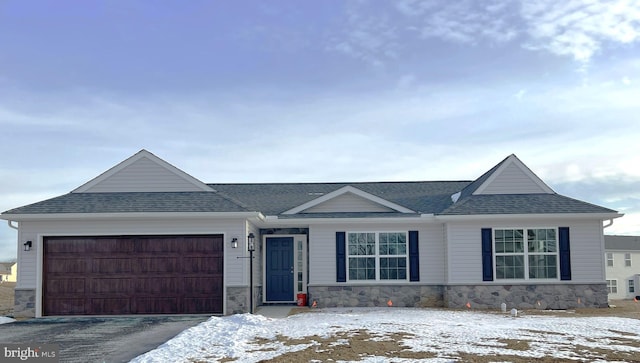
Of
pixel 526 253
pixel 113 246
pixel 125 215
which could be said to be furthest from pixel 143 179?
pixel 526 253

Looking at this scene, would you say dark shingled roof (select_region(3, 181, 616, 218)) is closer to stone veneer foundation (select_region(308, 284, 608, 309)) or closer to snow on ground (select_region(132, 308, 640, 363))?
stone veneer foundation (select_region(308, 284, 608, 309))

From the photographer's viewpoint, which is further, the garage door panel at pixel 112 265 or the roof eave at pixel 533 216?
the roof eave at pixel 533 216

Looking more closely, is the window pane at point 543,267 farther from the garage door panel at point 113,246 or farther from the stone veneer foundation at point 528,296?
the garage door panel at point 113,246

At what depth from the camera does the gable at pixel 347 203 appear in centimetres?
1800

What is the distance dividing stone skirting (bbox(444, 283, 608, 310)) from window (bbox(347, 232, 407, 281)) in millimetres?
1616

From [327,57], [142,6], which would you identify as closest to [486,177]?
[327,57]

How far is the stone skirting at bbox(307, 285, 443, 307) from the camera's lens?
17531 mm

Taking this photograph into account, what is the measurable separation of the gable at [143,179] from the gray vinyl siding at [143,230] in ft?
3.95

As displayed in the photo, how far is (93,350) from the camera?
10.4 m

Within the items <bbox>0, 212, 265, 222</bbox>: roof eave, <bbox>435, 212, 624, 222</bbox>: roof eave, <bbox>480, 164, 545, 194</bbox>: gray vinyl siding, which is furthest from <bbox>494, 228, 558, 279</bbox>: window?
<bbox>0, 212, 265, 222</bbox>: roof eave

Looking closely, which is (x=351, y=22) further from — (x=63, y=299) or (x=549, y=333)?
(x=63, y=299)

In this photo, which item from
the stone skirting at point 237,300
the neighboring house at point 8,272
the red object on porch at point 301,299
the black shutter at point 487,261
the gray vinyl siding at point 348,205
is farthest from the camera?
the neighboring house at point 8,272

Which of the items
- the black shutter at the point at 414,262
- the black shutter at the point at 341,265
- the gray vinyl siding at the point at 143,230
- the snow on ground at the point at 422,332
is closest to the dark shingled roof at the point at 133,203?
the gray vinyl siding at the point at 143,230

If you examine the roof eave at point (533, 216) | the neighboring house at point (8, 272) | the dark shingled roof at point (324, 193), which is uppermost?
the dark shingled roof at point (324, 193)
